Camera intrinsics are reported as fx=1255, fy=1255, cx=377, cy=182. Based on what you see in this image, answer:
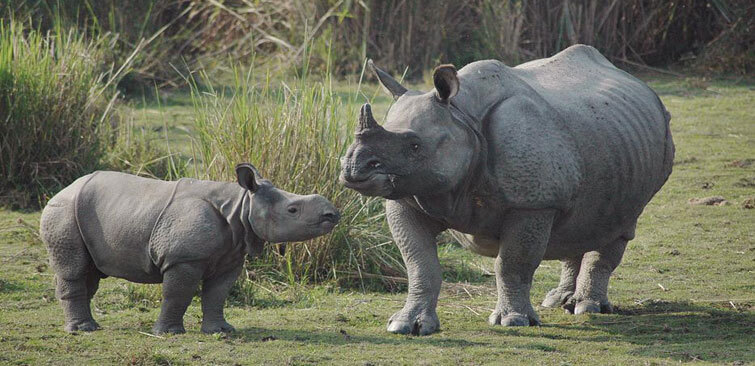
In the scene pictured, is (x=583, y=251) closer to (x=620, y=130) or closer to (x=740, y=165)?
(x=620, y=130)

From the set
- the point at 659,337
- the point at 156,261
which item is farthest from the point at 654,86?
the point at 156,261

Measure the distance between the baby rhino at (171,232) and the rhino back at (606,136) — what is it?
1420 millimetres

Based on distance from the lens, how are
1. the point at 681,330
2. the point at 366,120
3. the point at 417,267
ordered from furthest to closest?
the point at 681,330 < the point at 417,267 < the point at 366,120

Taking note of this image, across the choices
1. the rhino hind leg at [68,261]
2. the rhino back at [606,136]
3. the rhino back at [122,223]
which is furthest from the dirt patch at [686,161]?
the rhino hind leg at [68,261]

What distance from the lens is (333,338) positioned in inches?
241

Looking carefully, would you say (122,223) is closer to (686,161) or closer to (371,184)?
(371,184)

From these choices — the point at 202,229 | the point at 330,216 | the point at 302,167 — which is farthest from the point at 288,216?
the point at 302,167

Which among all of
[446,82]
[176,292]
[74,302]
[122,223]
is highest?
[446,82]

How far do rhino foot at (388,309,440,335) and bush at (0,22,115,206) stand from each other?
13.1 ft

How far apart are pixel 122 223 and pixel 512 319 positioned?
2.00 m

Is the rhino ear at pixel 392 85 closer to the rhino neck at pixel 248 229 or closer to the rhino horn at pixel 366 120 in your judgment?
the rhino horn at pixel 366 120

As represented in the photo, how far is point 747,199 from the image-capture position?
9.92 metres

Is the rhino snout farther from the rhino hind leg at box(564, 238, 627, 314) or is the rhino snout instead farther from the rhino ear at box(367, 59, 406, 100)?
the rhino hind leg at box(564, 238, 627, 314)

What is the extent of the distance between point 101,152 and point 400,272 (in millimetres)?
3112
